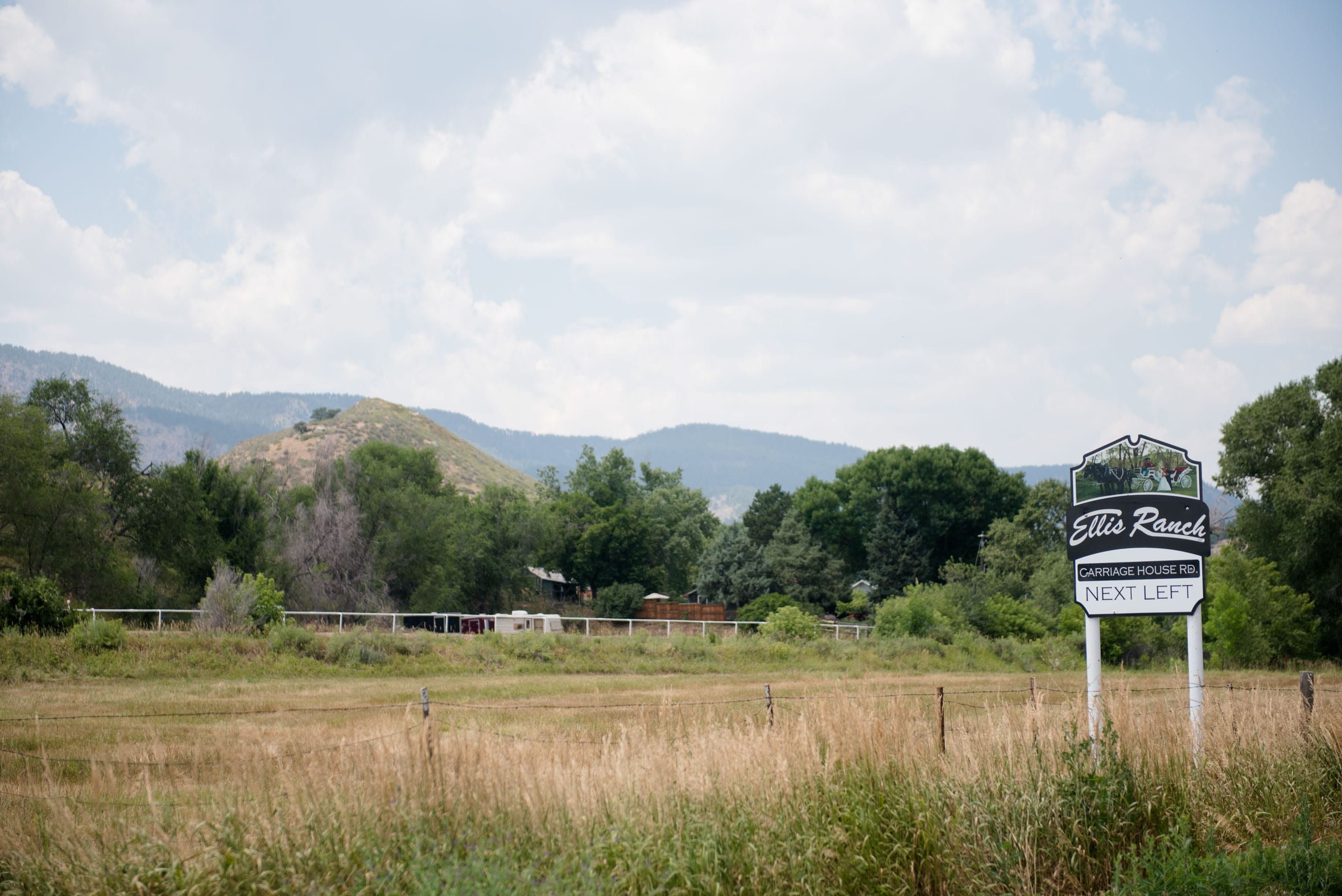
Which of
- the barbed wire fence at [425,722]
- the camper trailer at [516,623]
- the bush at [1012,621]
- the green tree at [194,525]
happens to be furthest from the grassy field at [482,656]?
the green tree at [194,525]

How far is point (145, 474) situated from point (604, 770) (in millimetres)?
49306

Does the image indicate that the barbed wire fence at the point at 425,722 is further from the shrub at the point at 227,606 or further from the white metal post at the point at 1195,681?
the shrub at the point at 227,606

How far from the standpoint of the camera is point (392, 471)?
213ft

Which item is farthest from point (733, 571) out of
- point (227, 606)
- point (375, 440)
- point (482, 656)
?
point (375, 440)

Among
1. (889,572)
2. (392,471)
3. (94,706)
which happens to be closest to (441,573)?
(392,471)

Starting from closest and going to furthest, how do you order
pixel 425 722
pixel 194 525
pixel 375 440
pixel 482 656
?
1. pixel 425 722
2. pixel 482 656
3. pixel 194 525
4. pixel 375 440

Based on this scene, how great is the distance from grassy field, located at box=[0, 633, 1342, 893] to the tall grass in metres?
0.02

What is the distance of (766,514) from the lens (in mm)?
75125

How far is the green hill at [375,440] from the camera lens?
418ft

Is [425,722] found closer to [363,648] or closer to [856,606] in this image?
[363,648]

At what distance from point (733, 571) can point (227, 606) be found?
3693 centimetres

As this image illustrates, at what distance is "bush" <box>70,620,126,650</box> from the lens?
22.5 m

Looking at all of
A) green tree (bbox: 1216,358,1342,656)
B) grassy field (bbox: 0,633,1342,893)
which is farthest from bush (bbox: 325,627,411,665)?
green tree (bbox: 1216,358,1342,656)

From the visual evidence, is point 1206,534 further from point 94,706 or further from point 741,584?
point 741,584
